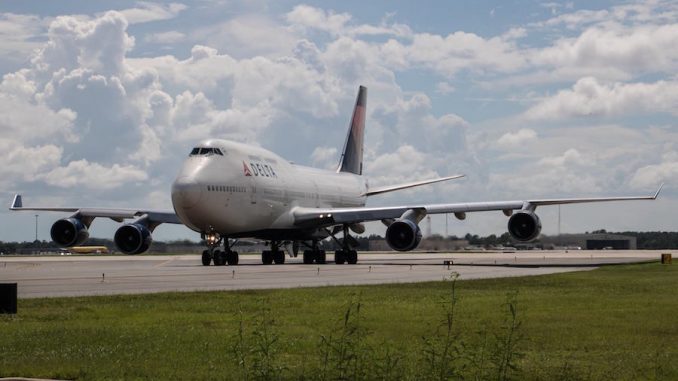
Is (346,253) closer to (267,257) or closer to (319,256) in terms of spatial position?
(319,256)

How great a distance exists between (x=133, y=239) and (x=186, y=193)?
21.4 feet

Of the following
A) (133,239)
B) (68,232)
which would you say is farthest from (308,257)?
(68,232)

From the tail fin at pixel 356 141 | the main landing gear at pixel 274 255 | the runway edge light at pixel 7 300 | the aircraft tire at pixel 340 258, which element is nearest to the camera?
the runway edge light at pixel 7 300

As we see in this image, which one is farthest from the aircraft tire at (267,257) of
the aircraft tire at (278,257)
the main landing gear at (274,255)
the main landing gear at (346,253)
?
the main landing gear at (346,253)

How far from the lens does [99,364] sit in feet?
43.5

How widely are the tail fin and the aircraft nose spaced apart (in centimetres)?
2543

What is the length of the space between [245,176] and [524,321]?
34596mm

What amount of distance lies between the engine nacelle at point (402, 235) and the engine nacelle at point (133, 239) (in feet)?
41.8

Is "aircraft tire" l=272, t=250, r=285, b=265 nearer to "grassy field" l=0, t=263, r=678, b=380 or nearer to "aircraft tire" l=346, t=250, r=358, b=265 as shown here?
"aircraft tire" l=346, t=250, r=358, b=265

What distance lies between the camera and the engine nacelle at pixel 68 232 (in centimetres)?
5466

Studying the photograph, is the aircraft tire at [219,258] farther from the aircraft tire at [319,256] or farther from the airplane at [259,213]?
the aircraft tire at [319,256]

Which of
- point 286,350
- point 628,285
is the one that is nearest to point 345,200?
point 628,285

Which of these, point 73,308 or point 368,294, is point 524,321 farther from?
point 73,308

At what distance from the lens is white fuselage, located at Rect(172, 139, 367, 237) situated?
4869cm
